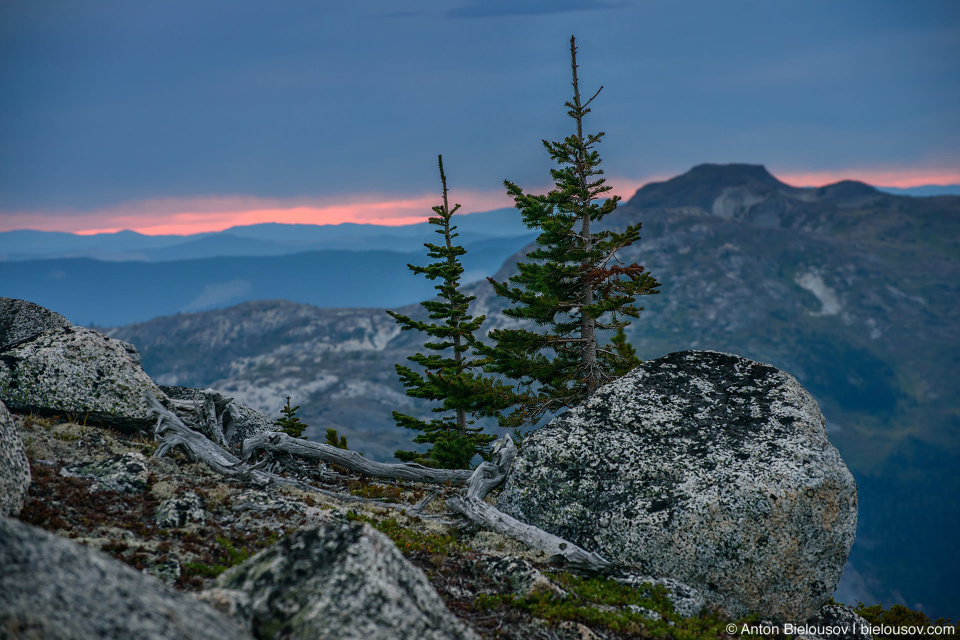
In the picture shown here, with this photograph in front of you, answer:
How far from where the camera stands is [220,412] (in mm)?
23188

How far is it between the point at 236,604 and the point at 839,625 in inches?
567

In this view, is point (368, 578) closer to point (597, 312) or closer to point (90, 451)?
point (90, 451)

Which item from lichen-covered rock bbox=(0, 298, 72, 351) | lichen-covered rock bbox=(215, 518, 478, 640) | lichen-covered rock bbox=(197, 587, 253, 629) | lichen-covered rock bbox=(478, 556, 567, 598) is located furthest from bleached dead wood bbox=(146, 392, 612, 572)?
lichen-covered rock bbox=(0, 298, 72, 351)

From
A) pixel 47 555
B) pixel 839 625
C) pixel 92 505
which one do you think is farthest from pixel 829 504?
pixel 92 505

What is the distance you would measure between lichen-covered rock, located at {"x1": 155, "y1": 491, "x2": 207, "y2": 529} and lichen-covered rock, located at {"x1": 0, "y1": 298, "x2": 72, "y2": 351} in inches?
576

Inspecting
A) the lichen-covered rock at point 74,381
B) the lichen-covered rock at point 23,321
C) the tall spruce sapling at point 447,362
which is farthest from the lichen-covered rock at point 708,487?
the lichen-covered rock at point 23,321

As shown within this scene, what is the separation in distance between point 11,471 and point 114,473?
3.01m

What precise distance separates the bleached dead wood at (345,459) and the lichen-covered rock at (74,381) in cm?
351

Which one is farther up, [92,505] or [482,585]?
[92,505]

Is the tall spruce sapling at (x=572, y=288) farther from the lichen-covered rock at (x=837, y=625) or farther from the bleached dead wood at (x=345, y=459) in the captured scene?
the lichen-covered rock at (x=837, y=625)

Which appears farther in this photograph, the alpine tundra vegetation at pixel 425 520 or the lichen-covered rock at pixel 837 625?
the lichen-covered rock at pixel 837 625

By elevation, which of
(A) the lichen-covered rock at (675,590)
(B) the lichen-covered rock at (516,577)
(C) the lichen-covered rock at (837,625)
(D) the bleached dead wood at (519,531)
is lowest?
(C) the lichen-covered rock at (837,625)

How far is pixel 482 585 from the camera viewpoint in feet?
43.8

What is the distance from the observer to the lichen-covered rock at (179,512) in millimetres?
13828
